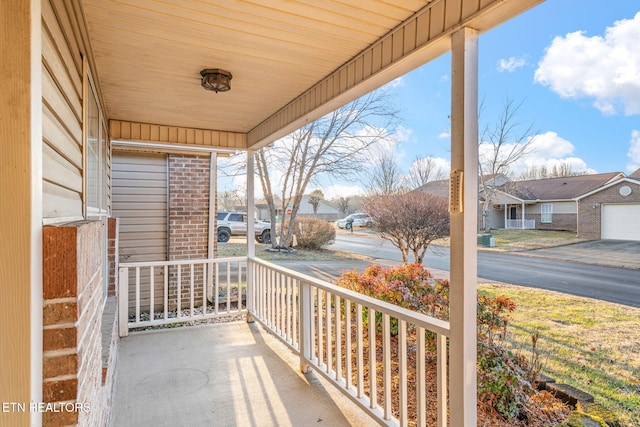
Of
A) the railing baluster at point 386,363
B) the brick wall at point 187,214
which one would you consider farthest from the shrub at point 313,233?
the railing baluster at point 386,363

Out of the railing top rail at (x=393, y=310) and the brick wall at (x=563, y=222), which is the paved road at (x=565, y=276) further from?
the railing top rail at (x=393, y=310)

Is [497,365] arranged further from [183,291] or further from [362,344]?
[183,291]

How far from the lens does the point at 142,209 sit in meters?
5.07

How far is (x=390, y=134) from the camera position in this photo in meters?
7.82

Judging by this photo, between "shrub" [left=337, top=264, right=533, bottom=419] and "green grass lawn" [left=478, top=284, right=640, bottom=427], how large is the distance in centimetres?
17

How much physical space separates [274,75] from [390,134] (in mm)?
5556

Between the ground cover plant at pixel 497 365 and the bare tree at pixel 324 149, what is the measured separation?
5014 millimetres

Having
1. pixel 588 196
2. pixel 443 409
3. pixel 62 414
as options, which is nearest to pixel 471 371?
pixel 443 409

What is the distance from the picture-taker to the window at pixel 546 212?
2.09 m

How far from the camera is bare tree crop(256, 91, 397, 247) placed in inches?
334

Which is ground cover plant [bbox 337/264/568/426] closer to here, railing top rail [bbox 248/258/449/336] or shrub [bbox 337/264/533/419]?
shrub [bbox 337/264/533/419]

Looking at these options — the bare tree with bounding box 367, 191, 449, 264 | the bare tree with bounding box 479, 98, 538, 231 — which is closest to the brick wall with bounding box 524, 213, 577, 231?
the bare tree with bounding box 479, 98, 538, 231

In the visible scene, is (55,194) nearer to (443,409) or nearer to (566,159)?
(443,409)
